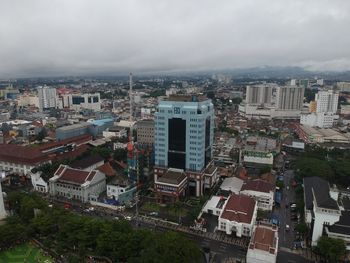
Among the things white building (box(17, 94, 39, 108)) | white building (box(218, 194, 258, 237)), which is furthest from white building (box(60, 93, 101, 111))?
white building (box(218, 194, 258, 237))

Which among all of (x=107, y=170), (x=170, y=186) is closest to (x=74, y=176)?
(x=107, y=170)

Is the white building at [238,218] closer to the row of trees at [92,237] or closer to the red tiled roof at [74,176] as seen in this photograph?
the row of trees at [92,237]

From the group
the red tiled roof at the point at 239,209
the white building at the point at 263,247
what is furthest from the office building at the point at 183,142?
the white building at the point at 263,247

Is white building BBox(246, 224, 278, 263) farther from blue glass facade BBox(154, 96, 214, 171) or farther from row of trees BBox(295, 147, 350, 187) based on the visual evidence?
row of trees BBox(295, 147, 350, 187)

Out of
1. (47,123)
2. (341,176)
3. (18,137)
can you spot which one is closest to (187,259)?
(341,176)

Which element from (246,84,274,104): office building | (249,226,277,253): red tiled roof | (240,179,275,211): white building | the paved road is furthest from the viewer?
(246,84,274,104): office building

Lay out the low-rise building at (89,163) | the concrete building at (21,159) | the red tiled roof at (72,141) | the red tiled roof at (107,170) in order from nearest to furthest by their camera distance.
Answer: the red tiled roof at (107,170) < the low-rise building at (89,163) < the concrete building at (21,159) < the red tiled roof at (72,141)
